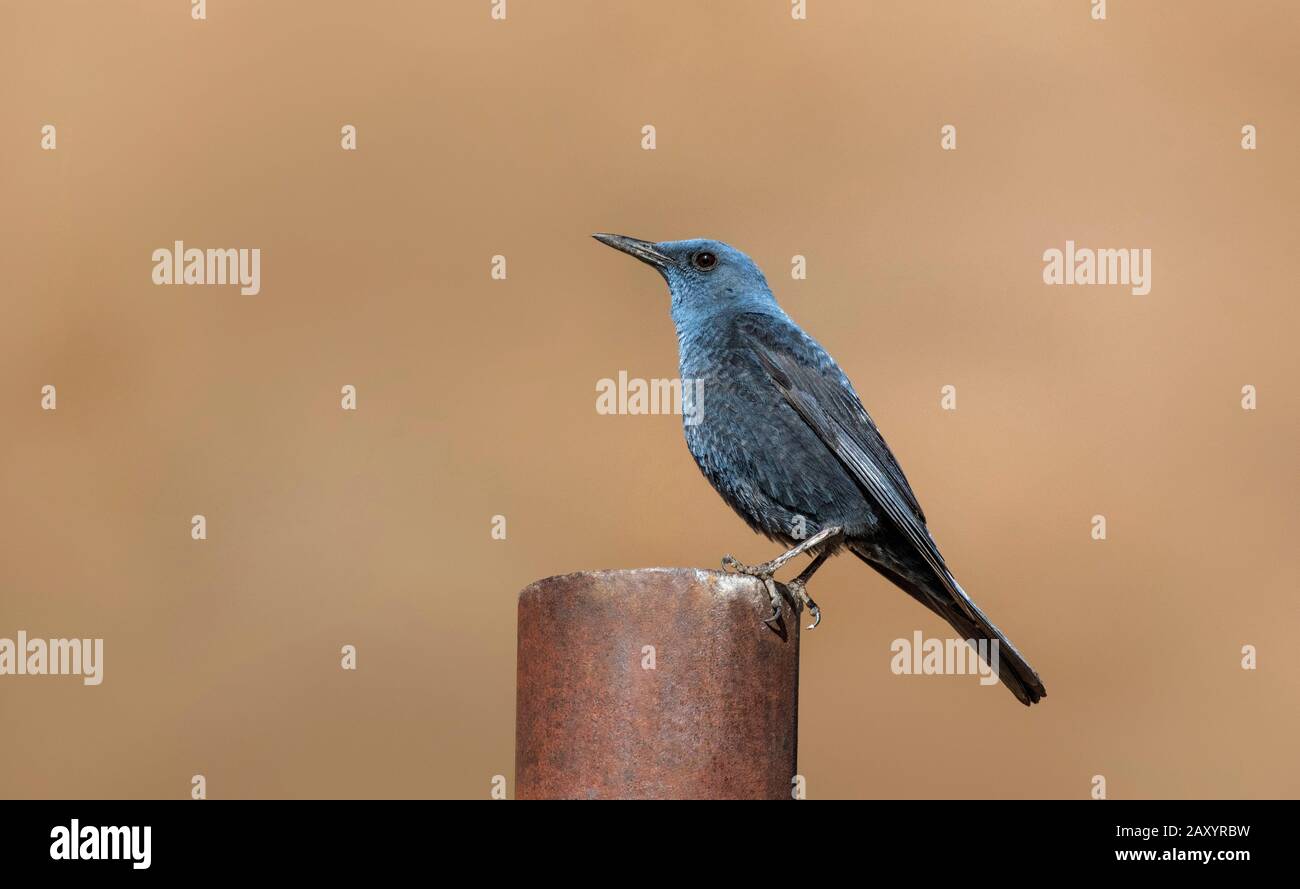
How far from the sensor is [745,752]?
5.62 meters

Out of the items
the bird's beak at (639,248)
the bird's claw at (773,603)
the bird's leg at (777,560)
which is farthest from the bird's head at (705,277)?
the bird's claw at (773,603)

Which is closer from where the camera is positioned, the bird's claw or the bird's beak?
the bird's claw

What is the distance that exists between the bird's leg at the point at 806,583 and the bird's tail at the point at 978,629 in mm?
241

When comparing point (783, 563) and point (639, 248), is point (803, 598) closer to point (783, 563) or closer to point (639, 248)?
point (783, 563)

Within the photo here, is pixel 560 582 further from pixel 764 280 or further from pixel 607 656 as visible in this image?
pixel 764 280

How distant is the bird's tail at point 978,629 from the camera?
7816mm

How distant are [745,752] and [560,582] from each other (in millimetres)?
911

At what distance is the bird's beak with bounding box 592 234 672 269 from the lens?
986cm

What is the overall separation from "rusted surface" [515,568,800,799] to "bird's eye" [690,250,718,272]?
426 centimetres

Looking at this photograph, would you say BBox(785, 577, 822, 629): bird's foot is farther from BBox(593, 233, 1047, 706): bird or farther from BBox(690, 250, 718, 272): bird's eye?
BBox(690, 250, 718, 272): bird's eye

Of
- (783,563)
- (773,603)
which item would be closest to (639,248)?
(783,563)

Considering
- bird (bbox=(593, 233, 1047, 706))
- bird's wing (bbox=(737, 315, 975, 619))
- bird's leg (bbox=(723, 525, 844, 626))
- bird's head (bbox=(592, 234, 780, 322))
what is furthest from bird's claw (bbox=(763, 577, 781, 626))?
bird's head (bbox=(592, 234, 780, 322))

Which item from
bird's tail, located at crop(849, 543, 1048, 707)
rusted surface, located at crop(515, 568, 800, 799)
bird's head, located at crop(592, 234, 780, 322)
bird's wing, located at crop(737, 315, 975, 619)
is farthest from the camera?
bird's head, located at crop(592, 234, 780, 322)

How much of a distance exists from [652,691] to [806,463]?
308 centimetres
